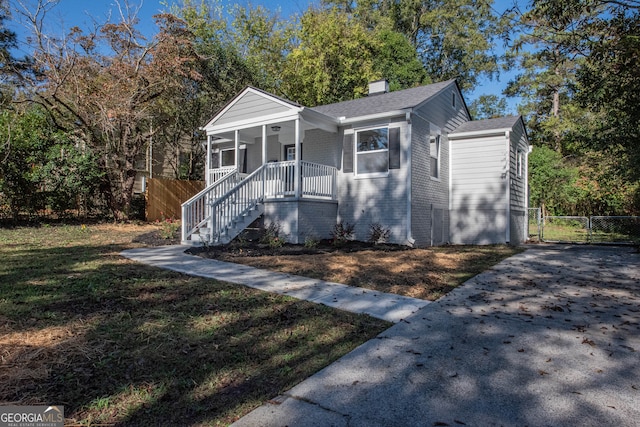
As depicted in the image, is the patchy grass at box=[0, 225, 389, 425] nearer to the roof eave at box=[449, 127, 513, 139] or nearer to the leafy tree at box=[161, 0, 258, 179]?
the roof eave at box=[449, 127, 513, 139]

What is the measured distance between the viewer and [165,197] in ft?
57.0

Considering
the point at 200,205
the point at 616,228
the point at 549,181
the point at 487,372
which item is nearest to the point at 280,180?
the point at 200,205

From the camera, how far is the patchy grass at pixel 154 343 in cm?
256

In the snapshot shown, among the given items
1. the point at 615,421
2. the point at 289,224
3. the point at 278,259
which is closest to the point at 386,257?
the point at 278,259

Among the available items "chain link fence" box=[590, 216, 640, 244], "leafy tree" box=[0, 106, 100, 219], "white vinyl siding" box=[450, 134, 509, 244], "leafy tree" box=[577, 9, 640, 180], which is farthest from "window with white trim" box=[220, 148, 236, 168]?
"chain link fence" box=[590, 216, 640, 244]

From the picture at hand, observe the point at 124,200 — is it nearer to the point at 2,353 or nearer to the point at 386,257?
the point at 386,257

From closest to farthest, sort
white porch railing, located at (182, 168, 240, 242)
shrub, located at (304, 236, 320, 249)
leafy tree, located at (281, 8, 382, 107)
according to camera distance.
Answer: shrub, located at (304, 236, 320, 249) → white porch railing, located at (182, 168, 240, 242) → leafy tree, located at (281, 8, 382, 107)

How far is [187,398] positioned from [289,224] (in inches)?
315

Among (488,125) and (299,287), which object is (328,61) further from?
(299,287)

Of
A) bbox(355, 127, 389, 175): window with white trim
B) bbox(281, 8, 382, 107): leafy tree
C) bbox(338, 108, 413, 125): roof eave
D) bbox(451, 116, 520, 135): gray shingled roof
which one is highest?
bbox(281, 8, 382, 107): leafy tree

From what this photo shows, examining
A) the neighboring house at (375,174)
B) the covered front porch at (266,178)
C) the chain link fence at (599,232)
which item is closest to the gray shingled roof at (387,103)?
the neighboring house at (375,174)

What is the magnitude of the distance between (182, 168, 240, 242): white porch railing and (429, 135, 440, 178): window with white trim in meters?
6.33

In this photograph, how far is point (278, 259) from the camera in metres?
8.10

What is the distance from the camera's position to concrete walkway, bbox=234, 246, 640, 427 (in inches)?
98.2
